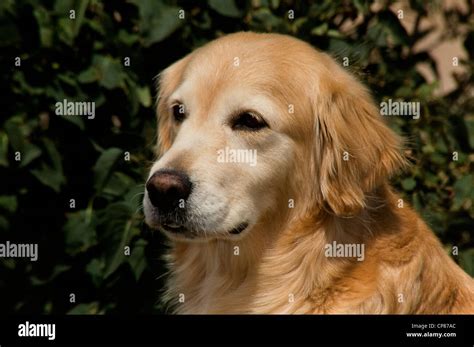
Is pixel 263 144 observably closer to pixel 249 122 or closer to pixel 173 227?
pixel 249 122

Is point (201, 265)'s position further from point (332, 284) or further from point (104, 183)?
point (104, 183)

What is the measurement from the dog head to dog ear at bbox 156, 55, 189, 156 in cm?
44

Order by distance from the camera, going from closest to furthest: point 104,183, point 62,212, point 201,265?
point 201,265 → point 104,183 → point 62,212

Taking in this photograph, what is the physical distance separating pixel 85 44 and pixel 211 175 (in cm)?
202

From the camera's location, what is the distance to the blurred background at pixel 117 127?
6.09 meters

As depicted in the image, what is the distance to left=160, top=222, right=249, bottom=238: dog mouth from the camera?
15.6 ft

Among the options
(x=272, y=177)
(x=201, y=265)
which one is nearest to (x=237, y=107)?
(x=272, y=177)

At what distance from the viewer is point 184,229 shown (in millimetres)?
4770

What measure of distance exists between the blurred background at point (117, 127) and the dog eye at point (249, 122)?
1247mm

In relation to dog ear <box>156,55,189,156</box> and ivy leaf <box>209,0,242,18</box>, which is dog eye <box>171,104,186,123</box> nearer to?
dog ear <box>156,55,189,156</box>

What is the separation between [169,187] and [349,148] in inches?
38.1

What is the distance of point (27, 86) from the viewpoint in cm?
620

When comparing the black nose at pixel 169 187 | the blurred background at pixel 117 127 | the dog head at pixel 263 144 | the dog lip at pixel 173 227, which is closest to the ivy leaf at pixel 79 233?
the blurred background at pixel 117 127

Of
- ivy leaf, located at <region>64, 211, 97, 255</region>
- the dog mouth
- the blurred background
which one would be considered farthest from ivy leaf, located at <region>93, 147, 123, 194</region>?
the dog mouth
